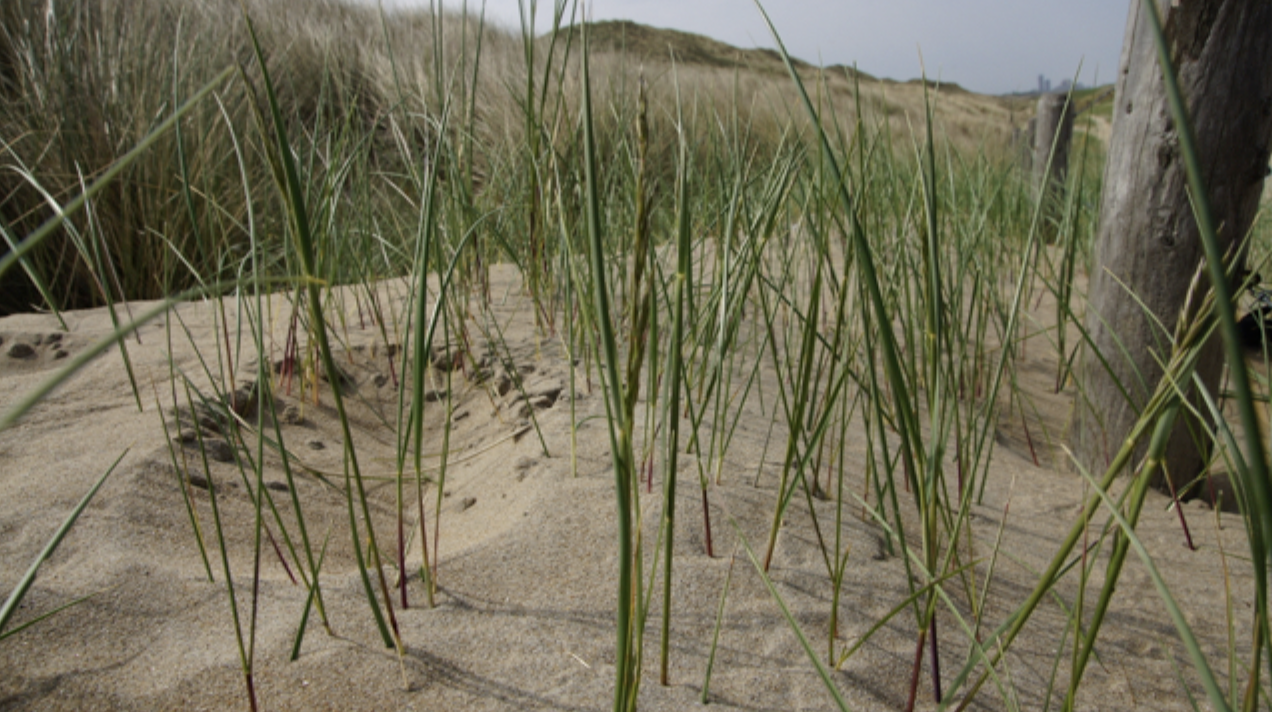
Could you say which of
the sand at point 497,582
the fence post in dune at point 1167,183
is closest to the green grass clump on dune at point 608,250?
the sand at point 497,582

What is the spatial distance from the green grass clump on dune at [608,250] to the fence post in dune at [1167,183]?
6.5 inches

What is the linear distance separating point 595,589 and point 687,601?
130 millimetres

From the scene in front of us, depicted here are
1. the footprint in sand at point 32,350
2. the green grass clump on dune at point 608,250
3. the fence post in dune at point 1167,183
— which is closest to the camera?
the green grass clump on dune at point 608,250

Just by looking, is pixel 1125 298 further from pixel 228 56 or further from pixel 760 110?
pixel 760 110

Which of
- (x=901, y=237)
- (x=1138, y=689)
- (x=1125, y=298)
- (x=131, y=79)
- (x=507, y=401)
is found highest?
(x=131, y=79)

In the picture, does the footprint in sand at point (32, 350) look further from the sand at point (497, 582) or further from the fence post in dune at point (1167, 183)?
the fence post in dune at point (1167, 183)

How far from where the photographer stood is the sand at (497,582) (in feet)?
3.20

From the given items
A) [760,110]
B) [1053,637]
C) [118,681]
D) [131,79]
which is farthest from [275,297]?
[760,110]

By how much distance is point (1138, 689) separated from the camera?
3.71 ft

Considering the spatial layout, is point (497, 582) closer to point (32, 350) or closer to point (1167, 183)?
point (32, 350)

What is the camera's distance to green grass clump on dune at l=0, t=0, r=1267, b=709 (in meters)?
0.90

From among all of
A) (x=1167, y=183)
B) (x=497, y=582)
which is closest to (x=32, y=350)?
(x=497, y=582)

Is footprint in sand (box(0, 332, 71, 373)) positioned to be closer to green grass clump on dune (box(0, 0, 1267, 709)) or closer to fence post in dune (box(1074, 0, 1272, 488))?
green grass clump on dune (box(0, 0, 1267, 709))

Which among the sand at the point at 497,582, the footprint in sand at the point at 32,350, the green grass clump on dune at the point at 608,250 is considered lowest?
the sand at the point at 497,582
